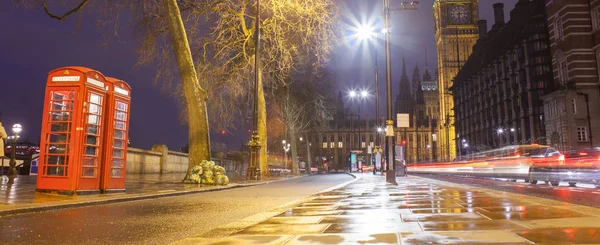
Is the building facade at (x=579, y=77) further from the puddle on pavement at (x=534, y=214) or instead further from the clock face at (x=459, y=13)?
the clock face at (x=459, y=13)

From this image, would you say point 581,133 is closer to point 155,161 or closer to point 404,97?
point 155,161

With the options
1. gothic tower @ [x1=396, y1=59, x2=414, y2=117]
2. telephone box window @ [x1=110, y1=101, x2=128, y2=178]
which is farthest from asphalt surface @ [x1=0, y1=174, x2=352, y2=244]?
gothic tower @ [x1=396, y1=59, x2=414, y2=117]

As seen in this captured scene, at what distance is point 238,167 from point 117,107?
36270 millimetres

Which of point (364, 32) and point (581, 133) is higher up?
point (364, 32)

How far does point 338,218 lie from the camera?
6262 mm

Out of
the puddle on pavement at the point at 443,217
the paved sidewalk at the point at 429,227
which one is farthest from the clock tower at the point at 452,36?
the puddle on pavement at the point at 443,217

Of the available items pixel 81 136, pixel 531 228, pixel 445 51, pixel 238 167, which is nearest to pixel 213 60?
pixel 81 136

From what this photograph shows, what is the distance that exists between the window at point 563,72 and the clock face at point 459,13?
75926 millimetres

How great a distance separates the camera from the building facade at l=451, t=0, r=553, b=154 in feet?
188

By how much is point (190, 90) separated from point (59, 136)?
739 centimetres

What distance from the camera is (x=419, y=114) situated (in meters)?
156

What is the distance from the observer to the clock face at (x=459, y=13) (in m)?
119

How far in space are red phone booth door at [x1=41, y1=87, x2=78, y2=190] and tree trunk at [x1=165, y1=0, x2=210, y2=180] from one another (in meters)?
7.14

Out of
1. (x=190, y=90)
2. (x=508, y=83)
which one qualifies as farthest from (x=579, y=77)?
(x=190, y=90)
